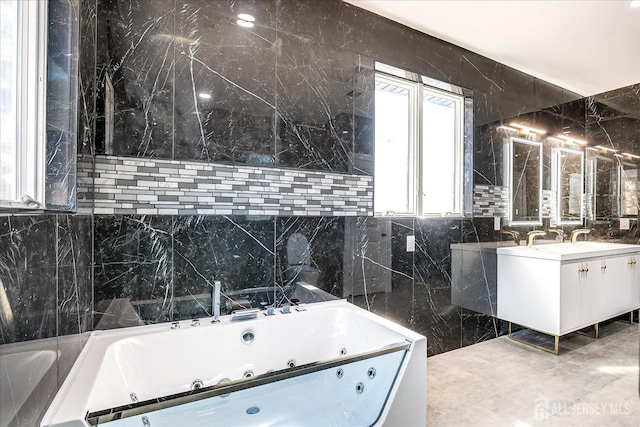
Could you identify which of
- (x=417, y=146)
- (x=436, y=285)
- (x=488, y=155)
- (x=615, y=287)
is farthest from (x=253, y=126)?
(x=615, y=287)

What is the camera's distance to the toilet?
6.59 ft

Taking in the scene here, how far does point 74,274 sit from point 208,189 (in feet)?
2.45

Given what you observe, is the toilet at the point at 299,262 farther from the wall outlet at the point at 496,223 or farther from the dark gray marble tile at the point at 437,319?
the wall outlet at the point at 496,223

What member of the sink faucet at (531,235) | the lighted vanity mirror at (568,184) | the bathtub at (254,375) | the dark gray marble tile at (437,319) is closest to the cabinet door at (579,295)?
the sink faucet at (531,235)

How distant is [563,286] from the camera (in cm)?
253

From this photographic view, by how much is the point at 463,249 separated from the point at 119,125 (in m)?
2.71

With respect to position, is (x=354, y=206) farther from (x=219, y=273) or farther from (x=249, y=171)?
(x=219, y=273)

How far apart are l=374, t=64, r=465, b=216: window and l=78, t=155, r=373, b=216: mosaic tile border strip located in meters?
0.47

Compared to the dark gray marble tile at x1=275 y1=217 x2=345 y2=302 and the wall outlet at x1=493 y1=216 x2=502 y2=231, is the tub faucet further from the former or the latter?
the wall outlet at x1=493 y1=216 x2=502 y2=231

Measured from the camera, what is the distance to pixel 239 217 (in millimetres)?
1868

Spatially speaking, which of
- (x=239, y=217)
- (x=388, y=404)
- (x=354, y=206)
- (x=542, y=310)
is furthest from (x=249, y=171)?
(x=542, y=310)

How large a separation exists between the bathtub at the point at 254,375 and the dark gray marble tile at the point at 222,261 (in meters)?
0.12

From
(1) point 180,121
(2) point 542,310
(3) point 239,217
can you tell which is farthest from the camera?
(2) point 542,310

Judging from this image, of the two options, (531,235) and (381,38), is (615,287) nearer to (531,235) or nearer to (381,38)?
(531,235)
